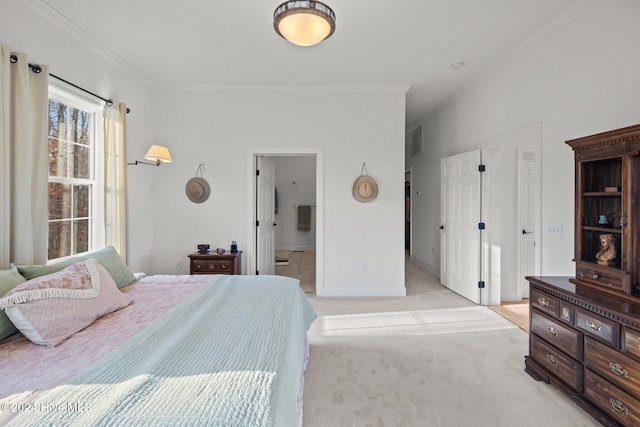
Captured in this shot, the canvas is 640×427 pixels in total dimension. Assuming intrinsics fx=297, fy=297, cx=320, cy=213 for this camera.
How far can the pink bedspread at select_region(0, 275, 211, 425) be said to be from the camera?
1.04 meters

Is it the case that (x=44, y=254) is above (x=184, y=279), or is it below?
above

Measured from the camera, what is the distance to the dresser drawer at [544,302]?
2.02 meters

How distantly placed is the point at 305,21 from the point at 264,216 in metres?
3.10

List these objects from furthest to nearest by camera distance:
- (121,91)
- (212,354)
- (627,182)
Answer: (121,91) < (627,182) < (212,354)

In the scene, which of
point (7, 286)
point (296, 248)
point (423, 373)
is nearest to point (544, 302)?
point (423, 373)

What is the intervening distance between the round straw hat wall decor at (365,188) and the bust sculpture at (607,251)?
237 centimetres

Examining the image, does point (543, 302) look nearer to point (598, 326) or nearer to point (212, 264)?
point (598, 326)

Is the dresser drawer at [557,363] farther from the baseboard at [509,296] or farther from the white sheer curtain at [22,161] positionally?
the white sheer curtain at [22,161]

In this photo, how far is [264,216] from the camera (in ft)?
15.0

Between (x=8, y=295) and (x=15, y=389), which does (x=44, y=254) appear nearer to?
(x=8, y=295)

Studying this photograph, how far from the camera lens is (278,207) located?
816cm

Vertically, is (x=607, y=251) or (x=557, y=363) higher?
(x=607, y=251)

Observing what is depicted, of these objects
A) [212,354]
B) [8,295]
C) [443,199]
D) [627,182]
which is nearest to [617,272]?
[627,182]

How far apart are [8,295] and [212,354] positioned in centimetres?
114
